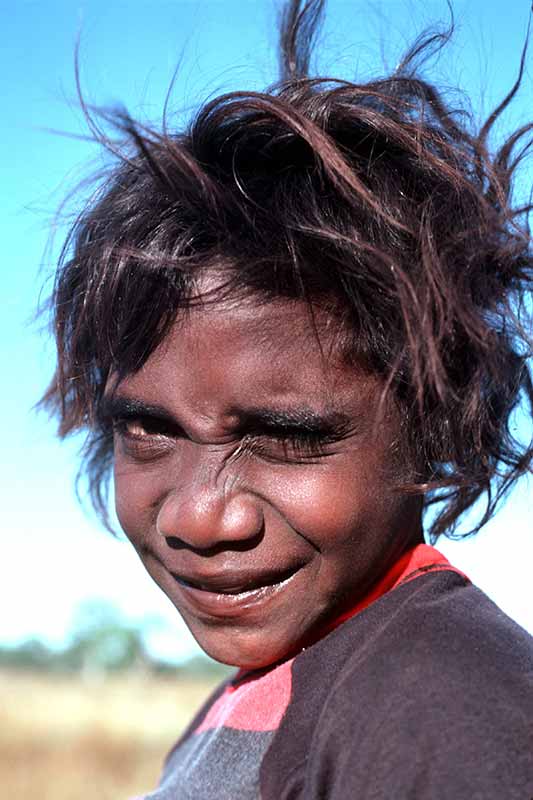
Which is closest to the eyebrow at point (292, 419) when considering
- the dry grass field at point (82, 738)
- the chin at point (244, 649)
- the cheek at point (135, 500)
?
the cheek at point (135, 500)

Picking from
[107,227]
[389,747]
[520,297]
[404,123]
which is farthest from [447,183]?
[389,747]

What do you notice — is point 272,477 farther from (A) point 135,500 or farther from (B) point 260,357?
(A) point 135,500

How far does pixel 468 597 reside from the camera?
1566mm

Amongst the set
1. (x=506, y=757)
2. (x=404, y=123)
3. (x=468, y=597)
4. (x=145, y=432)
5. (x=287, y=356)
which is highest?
(x=404, y=123)

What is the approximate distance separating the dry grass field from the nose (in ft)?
10.8

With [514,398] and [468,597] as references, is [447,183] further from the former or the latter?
[468,597]

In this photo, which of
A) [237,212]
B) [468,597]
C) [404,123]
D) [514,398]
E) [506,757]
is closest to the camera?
[506,757]

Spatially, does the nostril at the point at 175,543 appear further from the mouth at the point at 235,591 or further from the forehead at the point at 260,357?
the forehead at the point at 260,357

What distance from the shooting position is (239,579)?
162cm

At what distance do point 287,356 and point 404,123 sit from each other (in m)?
0.54

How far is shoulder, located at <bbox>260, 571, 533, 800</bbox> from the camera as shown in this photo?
1247 mm

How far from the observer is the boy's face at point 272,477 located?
158cm

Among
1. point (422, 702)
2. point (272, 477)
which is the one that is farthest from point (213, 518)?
point (422, 702)

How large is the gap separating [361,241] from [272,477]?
0.40 m
